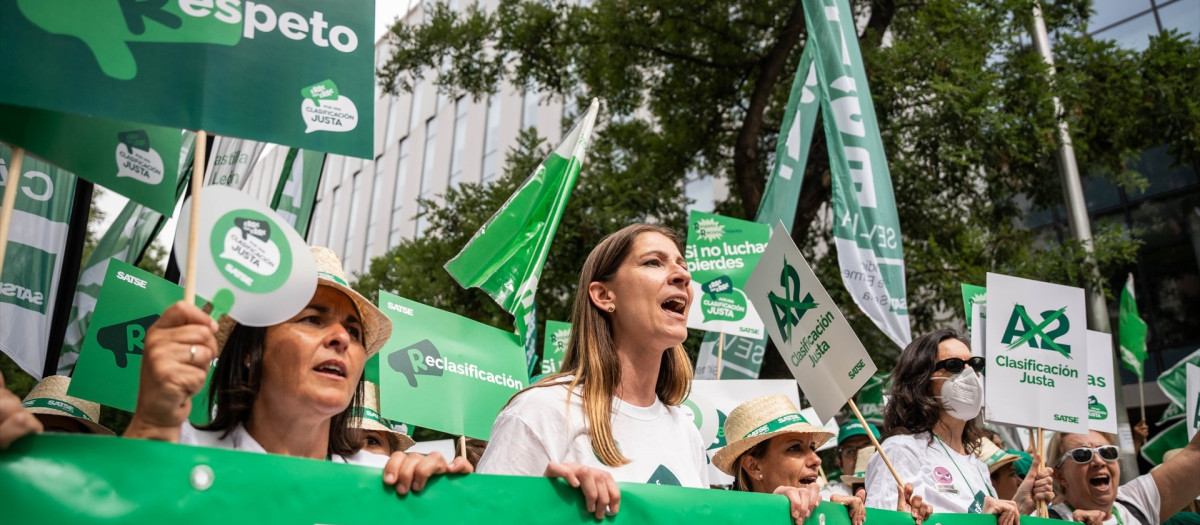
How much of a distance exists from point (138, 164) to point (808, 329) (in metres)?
2.27

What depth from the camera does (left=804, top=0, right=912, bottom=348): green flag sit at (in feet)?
21.0

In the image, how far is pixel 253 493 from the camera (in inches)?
74.6

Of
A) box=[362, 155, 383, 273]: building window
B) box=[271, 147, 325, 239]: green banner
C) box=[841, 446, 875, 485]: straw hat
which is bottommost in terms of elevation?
box=[841, 446, 875, 485]: straw hat

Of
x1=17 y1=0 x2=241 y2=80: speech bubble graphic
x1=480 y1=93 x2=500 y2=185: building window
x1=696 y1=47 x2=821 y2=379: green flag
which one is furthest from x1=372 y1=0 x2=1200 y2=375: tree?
x1=480 y1=93 x2=500 y2=185: building window

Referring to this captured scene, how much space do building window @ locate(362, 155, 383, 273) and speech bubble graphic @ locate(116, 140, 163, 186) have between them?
34.7m

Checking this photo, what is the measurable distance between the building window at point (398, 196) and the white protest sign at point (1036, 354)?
3176cm

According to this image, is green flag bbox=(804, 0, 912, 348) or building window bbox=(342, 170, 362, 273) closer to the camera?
green flag bbox=(804, 0, 912, 348)

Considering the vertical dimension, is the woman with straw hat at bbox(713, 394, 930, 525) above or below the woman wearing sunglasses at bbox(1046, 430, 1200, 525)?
above

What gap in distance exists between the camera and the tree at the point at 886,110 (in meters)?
10.2

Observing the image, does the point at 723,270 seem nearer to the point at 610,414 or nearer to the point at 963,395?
the point at 963,395

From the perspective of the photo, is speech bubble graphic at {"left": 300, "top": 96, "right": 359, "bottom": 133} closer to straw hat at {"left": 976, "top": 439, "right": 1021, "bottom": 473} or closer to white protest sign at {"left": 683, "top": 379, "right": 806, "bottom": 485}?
white protest sign at {"left": 683, "top": 379, "right": 806, "bottom": 485}

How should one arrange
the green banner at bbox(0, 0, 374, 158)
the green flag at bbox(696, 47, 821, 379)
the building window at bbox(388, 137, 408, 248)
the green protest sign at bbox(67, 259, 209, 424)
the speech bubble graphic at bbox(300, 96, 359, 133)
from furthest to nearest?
the building window at bbox(388, 137, 408, 248)
the green flag at bbox(696, 47, 821, 379)
the green protest sign at bbox(67, 259, 209, 424)
the speech bubble graphic at bbox(300, 96, 359, 133)
the green banner at bbox(0, 0, 374, 158)

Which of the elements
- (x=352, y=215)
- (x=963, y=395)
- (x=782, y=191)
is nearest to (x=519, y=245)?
(x=963, y=395)

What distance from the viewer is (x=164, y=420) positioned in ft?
5.84
